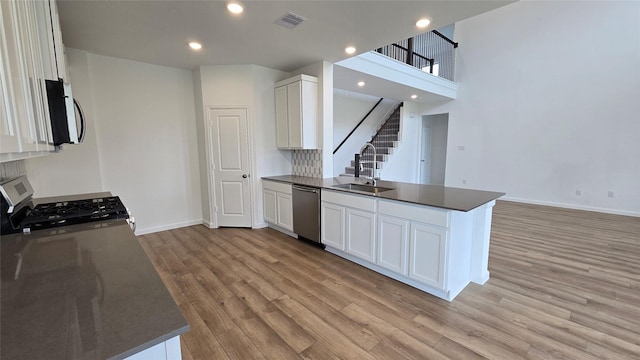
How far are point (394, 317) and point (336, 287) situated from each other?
0.65m

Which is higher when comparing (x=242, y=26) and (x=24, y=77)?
(x=242, y=26)

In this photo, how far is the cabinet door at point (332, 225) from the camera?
10.7ft

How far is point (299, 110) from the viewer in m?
4.08

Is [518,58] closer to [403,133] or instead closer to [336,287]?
[403,133]

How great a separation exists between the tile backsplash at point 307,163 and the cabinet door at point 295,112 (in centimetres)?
35

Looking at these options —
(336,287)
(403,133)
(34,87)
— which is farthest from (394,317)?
(403,133)

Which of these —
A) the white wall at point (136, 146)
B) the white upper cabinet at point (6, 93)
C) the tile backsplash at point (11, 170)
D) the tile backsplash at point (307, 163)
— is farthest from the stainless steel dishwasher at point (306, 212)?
the white upper cabinet at point (6, 93)

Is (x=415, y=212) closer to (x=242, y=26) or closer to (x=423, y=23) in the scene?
(x=423, y=23)

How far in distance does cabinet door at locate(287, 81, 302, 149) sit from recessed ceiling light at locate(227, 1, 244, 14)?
1.58 meters

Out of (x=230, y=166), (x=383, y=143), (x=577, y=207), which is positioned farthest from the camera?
(x=383, y=143)

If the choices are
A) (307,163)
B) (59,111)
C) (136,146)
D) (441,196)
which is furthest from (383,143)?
(59,111)

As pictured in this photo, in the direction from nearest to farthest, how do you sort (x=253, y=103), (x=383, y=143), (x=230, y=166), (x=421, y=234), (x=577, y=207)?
(x=421, y=234) → (x=253, y=103) → (x=230, y=166) → (x=577, y=207) → (x=383, y=143)

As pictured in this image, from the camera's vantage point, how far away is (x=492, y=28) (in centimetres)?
662

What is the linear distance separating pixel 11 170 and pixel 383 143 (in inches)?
289
